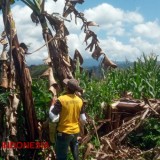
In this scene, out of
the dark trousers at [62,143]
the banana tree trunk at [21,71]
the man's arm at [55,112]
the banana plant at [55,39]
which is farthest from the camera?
the banana plant at [55,39]

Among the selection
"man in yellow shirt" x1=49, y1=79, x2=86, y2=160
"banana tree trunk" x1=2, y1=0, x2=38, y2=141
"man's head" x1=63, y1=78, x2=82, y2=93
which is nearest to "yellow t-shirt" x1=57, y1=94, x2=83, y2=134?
"man in yellow shirt" x1=49, y1=79, x2=86, y2=160

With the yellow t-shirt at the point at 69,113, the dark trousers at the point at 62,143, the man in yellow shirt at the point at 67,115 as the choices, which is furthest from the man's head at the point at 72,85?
the dark trousers at the point at 62,143

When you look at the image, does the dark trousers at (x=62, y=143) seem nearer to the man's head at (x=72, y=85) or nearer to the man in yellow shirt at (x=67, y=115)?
the man in yellow shirt at (x=67, y=115)

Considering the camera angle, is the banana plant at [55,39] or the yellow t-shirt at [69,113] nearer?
the yellow t-shirt at [69,113]

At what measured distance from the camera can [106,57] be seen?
376 inches

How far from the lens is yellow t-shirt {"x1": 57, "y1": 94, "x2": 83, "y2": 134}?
241 inches

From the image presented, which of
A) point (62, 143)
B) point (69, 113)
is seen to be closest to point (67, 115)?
point (69, 113)

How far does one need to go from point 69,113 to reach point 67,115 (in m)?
0.04

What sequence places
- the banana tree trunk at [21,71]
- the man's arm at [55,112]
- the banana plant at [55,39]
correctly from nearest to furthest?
the man's arm at [55,112]
the banana tree trunk at [21,71]
the banana plant at [55,39]

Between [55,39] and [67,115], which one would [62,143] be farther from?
[55,39]

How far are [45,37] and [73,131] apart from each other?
7.71 feet

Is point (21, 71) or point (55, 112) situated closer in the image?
point (55, 112)

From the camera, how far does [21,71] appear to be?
712cm

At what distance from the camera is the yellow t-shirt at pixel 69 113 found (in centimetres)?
612
